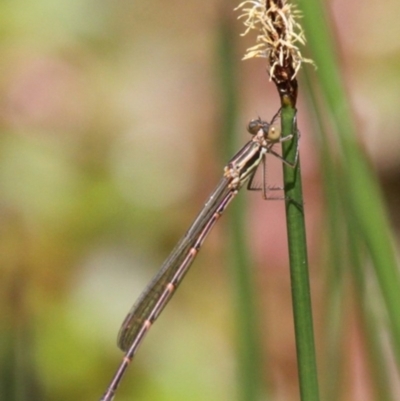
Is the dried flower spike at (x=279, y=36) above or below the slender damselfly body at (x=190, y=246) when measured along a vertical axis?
above

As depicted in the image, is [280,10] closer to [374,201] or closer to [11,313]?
[374,201]

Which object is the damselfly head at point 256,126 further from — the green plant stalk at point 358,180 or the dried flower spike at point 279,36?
the dried flower spike at point 279,36

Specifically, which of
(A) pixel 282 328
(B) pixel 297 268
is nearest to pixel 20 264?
(A) pixel 282 328

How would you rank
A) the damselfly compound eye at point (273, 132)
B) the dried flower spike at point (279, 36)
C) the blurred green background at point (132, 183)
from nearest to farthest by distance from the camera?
1. the dried flower spike at point (279, 36)
2. the damselfly compound eye at point (273, 132)
3. the blurred green background at point (132, 183)

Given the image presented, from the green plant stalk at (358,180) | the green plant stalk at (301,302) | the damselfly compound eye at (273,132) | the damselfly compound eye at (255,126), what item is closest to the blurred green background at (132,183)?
the damselfly compound eye at (255,126)

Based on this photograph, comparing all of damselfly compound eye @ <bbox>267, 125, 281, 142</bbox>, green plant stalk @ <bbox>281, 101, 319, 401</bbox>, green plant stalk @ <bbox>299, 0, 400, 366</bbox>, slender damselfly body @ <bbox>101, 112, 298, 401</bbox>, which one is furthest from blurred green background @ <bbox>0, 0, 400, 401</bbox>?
green plant stalk @ <bbox>281, 101, 319, 401</bbox>
